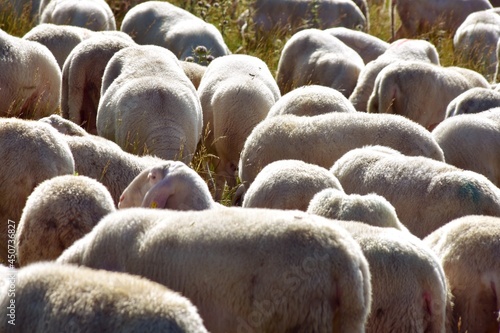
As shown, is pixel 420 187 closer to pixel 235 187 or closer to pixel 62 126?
pixel 235 187

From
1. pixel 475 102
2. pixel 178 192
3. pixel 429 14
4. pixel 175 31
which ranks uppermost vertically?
pixel 178 192

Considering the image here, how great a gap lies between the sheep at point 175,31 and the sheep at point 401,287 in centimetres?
564

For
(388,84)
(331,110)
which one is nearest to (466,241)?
(331,110)

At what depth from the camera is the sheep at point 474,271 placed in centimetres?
511

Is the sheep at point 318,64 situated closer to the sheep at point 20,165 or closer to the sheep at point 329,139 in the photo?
the sheep at point 329,139

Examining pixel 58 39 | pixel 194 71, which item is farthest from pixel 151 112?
pixel 58 39

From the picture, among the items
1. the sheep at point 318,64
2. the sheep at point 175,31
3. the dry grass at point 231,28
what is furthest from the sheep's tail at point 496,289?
the dry grass at point 231,28

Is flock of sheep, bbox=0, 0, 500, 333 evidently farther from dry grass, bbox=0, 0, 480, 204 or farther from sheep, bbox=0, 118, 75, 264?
dry grass, bbox=0, 0, 480, 204

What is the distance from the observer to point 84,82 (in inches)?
346

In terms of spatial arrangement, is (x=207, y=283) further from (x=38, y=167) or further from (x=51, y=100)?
(x=51, y=100)

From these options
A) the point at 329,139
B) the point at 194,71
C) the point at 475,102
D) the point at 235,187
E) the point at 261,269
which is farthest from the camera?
the point at 194,71

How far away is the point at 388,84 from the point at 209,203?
13.8 ft

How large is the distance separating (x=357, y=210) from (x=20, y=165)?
71.8 inches

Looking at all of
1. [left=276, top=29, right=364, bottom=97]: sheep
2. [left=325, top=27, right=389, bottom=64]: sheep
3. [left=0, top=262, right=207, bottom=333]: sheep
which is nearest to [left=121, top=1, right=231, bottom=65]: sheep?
[left=276, top=29, right=364, bottom=97]: sheep
